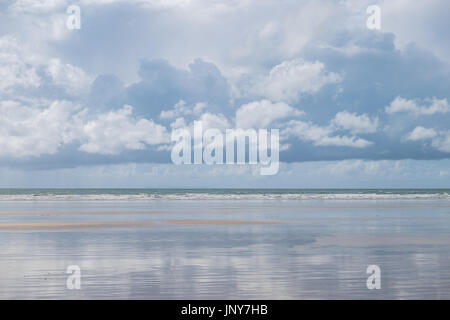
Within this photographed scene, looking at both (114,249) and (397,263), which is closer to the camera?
(397,263)

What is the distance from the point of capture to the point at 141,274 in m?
16.5

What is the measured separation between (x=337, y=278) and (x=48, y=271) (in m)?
7.64
